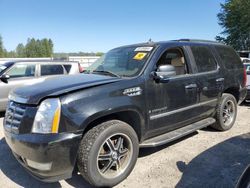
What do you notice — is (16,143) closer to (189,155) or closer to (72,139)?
(72,139)

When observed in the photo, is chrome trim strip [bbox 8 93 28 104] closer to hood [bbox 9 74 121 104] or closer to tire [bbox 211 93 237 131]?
hood [bbox 9 74 121 104]

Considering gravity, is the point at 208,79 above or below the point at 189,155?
above

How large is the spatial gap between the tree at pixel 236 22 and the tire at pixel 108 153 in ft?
133

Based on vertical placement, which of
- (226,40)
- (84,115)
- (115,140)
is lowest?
(115,140)

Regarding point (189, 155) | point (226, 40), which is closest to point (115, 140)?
point (189, 155)

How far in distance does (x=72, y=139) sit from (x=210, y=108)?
3080 mm

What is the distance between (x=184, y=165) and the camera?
12.6ft

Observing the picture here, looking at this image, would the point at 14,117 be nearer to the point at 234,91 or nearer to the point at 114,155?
the point at 114,155

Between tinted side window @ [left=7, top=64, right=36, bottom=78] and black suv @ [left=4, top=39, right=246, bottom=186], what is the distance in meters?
3.94

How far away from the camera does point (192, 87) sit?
172 inches

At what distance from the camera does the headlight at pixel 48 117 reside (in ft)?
9.12

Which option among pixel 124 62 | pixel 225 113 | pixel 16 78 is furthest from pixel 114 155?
pixel 16 78

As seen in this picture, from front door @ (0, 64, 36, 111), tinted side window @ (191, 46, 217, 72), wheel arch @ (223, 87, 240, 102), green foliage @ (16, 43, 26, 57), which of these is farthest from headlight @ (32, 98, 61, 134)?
green foliage @ (16, 43, 26, 57)

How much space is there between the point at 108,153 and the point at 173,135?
4.22 ft
